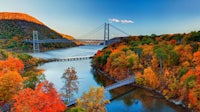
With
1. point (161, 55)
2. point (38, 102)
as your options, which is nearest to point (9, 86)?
point (38, 102)

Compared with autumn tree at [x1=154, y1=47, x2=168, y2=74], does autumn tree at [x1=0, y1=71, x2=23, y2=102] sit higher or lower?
lower

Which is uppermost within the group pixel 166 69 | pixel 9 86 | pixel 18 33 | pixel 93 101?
pixel 18 33

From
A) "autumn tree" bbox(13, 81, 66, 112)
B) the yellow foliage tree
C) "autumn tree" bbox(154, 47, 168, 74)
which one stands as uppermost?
"autumn tree" bbox(154, 47, 168, 74)

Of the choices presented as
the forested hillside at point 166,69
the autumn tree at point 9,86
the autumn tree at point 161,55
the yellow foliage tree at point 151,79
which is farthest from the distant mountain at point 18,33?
the autumn tree at point 9,86

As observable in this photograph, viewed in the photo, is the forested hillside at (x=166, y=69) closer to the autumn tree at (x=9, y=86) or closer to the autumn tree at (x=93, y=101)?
the autumn tree at (x=93, y=101)

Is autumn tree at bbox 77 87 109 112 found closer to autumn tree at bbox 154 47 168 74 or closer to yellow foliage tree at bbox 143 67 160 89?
yellow foliage tree at bbox 143 67 160 89

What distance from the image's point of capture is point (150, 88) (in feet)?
72.5

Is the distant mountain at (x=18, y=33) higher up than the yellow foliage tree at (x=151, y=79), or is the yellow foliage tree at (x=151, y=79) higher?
the distant mountain at (x=18, y=33)

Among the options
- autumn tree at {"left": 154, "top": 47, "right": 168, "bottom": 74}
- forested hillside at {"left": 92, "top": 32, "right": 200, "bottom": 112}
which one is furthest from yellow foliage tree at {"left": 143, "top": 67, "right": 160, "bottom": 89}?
autumn tree at {"left": 154, "top": 47, "right": 168, "bottom": 74}

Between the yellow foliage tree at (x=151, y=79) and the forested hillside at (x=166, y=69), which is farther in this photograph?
the yellow foliage tree at (x=151, y=79)

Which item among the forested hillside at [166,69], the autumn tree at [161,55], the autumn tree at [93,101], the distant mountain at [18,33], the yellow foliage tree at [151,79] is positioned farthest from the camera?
the distant mountain at [18,33]

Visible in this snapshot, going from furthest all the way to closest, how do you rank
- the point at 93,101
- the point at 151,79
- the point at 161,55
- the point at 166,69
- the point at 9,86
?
the point at 161,55 < the point at 166,69 < the point at 151,79 < the point at 9,86 < the point at 93,101

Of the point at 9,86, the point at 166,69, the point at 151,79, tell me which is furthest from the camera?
the point at 166,69

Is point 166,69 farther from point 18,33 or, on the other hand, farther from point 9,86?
point 18,33
